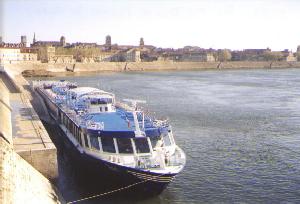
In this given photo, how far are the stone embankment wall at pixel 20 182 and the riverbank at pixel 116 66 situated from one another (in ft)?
243

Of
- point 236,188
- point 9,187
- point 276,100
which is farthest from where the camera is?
point 276,100

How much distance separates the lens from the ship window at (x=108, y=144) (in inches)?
763

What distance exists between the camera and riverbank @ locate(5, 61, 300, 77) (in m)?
110

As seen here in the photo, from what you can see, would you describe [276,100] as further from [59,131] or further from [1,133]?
[1,133]

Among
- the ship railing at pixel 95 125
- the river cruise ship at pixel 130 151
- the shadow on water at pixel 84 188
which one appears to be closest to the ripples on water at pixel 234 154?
the shadow on water at pixel 84 188

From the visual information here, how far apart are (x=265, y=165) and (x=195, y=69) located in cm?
14348

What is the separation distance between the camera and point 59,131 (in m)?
29.6

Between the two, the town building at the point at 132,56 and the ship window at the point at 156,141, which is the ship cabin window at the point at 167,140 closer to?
the ship window at the point at 156,141

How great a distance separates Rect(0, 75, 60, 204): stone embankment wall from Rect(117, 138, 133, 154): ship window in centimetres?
335

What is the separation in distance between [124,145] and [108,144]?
755 mm

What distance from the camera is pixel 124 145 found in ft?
63.5

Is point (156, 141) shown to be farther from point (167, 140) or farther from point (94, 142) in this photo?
point (94, 142)

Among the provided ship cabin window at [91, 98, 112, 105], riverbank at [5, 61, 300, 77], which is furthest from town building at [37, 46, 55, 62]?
ship cabin window at [91, 98, 112, 105]

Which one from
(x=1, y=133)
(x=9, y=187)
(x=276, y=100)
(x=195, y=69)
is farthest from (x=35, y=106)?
(x=195, y=69)
